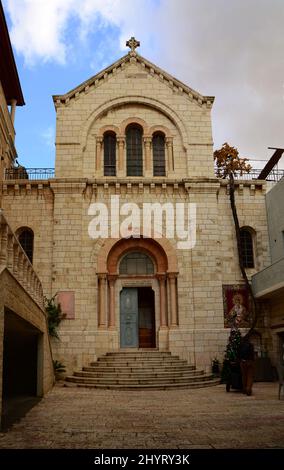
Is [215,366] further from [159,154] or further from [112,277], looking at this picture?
[159,154]

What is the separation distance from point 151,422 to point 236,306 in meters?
11.9

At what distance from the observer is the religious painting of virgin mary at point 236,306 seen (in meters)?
20.9

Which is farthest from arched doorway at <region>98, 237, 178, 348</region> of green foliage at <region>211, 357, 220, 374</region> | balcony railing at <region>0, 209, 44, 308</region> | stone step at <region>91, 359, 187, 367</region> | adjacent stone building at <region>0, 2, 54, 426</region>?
balcony railing at <region>0, 209, 44, 308</region>

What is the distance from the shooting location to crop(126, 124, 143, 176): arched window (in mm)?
23047

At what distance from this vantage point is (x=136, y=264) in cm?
2214

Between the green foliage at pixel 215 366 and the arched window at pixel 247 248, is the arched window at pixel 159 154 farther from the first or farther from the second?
the green foliage at pixel 215 366

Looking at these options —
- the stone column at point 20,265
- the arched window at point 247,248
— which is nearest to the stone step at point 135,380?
the arched window at point 247,248

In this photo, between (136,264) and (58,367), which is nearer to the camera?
(58,367)

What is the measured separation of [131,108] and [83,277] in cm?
897

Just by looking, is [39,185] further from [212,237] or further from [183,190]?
[212,237]

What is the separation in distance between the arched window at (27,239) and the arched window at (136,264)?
428 centimetres

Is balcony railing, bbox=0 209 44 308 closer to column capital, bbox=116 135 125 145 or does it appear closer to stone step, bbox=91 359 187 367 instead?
stone step, bbox=91 359 187 367

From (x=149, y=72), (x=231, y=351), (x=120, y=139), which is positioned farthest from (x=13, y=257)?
(x=149, y=72)

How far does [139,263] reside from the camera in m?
22.2
